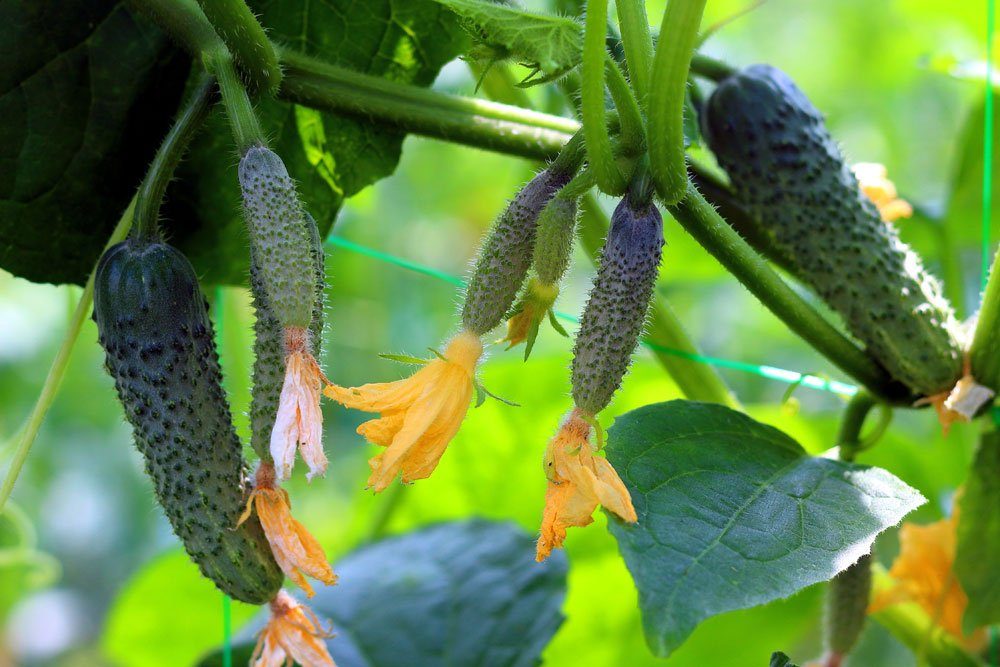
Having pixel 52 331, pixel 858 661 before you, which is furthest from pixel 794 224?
pixel 52 331

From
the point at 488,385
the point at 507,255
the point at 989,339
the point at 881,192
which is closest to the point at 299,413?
the point at 507,255

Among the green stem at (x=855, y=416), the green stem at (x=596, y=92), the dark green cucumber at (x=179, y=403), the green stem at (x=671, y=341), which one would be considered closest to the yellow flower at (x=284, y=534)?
the dark green cucumber at (x=179, y=403)

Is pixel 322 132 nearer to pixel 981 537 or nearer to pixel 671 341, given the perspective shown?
pixel 671 341

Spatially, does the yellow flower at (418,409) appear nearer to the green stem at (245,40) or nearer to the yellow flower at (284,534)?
the yellow flower at (284,534)

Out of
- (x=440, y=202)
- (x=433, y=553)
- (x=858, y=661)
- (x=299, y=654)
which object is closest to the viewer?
(x=299, y=654)

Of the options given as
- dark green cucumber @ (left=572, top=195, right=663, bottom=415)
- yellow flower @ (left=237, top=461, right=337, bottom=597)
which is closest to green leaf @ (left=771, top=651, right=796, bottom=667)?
dark green cucumber @ (left=572, top=195, right=663, bottom=415)

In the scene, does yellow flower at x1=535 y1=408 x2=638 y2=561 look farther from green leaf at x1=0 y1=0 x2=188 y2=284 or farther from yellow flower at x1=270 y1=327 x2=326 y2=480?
green leaf at x1=0 y1=0 x2=188 y2=284

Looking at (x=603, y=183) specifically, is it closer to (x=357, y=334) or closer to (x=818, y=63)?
(x=357, y=334)
